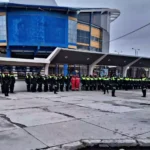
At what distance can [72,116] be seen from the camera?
8.48 metres

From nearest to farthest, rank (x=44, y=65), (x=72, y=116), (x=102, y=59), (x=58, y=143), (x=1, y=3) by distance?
(x=58, y=143)
(x=72, y=116)
(x=44, y=65)
(x=102, y=59)
(x=1, y=3)

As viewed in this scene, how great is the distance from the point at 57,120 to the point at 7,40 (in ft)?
139

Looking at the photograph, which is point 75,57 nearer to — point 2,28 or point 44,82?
point 44,82

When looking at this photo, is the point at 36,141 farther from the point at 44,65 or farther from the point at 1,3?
the point at 1,3

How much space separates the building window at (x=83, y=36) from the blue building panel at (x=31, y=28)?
949cm

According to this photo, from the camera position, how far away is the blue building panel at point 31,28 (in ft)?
151

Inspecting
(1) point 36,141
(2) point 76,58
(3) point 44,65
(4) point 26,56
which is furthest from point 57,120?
(4) point 26,56

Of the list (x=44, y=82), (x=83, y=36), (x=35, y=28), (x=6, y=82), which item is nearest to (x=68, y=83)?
(x=44, y=82)

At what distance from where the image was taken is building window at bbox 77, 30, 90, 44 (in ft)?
181

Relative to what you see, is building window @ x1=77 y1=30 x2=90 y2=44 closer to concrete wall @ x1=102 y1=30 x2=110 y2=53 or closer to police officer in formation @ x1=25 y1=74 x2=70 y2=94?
concrete wall @ x1=102 y1=30 x2=110 y2=53

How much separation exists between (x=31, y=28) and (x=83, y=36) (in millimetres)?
14958

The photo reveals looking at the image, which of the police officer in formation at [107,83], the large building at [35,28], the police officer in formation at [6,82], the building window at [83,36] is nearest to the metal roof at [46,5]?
the large building at [35,28]

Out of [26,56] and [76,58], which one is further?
[26,56]

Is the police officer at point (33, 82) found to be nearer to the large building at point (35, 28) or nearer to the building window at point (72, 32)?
the large building at point (35, 28)
